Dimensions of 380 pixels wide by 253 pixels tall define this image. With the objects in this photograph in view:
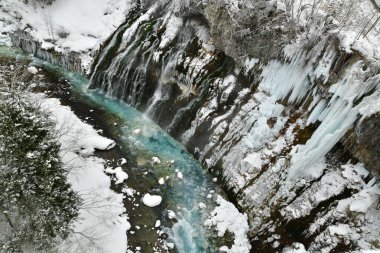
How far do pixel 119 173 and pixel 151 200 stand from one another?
1512 millimetres

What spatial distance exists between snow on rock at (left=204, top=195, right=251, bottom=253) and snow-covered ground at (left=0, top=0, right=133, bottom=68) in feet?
30.3

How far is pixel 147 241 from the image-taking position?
10477 millimetres

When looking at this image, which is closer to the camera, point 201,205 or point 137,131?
point 201,205

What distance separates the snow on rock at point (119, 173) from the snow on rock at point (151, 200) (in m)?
0.98

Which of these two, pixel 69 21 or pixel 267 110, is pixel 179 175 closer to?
pixel 267 110

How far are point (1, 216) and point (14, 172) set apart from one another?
189 centimetres

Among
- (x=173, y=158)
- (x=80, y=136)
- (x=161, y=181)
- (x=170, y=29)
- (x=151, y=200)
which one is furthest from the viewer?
(x=170, y=29)

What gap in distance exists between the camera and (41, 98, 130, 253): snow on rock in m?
9.74

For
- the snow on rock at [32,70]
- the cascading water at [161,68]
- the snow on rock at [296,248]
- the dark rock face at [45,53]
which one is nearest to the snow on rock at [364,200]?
the snow on rock at [296,248]

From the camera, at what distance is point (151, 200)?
37.7 ft

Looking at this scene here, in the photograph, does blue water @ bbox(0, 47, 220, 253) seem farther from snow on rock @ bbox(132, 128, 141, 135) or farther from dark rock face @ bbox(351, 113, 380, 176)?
dark rock face @ bbox(351, 113, 380, 176)

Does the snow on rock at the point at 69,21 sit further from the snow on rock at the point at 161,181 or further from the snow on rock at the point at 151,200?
the snow on rock at the point at 151,200

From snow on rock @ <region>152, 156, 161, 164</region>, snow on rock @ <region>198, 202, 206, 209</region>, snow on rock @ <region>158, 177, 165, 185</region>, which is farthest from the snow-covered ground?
snow on rock @ <region>198, 202, 206, 209</region>

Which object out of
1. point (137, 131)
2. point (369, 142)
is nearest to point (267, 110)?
point (369, 142)
